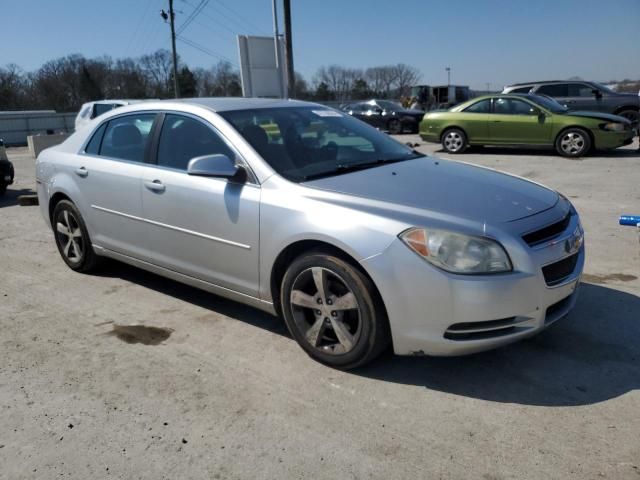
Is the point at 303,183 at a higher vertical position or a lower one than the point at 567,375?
higher

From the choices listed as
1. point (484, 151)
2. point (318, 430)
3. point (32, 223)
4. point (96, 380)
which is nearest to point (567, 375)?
point (318, 430)

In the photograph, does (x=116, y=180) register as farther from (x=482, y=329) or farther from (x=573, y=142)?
(x=573, y=142)

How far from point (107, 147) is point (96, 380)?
2.22 m

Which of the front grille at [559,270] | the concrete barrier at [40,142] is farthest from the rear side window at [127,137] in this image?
the concrete barrier at [40,142]

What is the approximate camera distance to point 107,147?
464 centimetres

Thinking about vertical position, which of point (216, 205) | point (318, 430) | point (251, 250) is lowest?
point (318, 430)

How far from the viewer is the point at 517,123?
1252 centimetres

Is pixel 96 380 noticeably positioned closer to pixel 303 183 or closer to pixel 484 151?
pixel 303 183

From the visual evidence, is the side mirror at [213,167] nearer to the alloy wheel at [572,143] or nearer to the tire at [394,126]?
the alloy wheel at [572,143]

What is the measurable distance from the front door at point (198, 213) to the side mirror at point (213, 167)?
117 mm

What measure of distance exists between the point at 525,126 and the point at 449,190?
10260 mm

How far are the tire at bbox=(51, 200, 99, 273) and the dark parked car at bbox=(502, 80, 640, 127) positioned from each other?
45.1 ft

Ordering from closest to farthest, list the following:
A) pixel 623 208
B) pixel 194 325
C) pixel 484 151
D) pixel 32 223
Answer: pixel 194 325, pixel 623 208, pixel 32 223, pixel 484 151

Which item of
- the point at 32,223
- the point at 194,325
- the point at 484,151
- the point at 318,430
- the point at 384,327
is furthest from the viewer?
the point at 484,151
